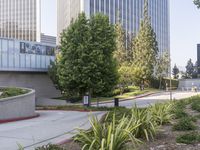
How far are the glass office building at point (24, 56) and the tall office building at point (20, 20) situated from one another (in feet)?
276

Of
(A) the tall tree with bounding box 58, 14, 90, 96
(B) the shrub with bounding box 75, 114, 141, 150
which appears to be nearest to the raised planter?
(A) the tall tree with bounding box 58, 14, 90, 96

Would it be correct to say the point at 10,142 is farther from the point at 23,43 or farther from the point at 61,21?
the point at 61,21

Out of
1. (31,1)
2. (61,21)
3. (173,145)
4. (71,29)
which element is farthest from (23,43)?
(61,21)

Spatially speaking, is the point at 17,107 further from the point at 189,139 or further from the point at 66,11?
the point at 66,11

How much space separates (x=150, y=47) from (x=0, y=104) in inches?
2192

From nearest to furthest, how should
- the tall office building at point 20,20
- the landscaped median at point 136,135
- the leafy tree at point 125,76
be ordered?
1. the landscaped median at point 136,135
2. the leafy tree at point 125,76
3. the tall office building at point 20,20

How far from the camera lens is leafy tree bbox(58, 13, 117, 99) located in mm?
28266

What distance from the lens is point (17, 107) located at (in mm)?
20172

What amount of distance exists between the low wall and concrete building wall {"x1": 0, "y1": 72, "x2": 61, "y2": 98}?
2149 centimetres

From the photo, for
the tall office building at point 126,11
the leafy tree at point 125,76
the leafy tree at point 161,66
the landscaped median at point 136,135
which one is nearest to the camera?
the landscaped median at point 136,135

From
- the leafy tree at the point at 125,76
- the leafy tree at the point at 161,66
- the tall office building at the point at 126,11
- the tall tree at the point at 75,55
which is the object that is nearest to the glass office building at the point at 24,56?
the leafy tree at the point at 125,76

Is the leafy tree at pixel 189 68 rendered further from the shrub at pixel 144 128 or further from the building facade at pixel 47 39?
the shrub at pixel 144 128

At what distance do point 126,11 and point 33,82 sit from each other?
81.4 metres

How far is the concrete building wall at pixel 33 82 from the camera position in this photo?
43469mm
